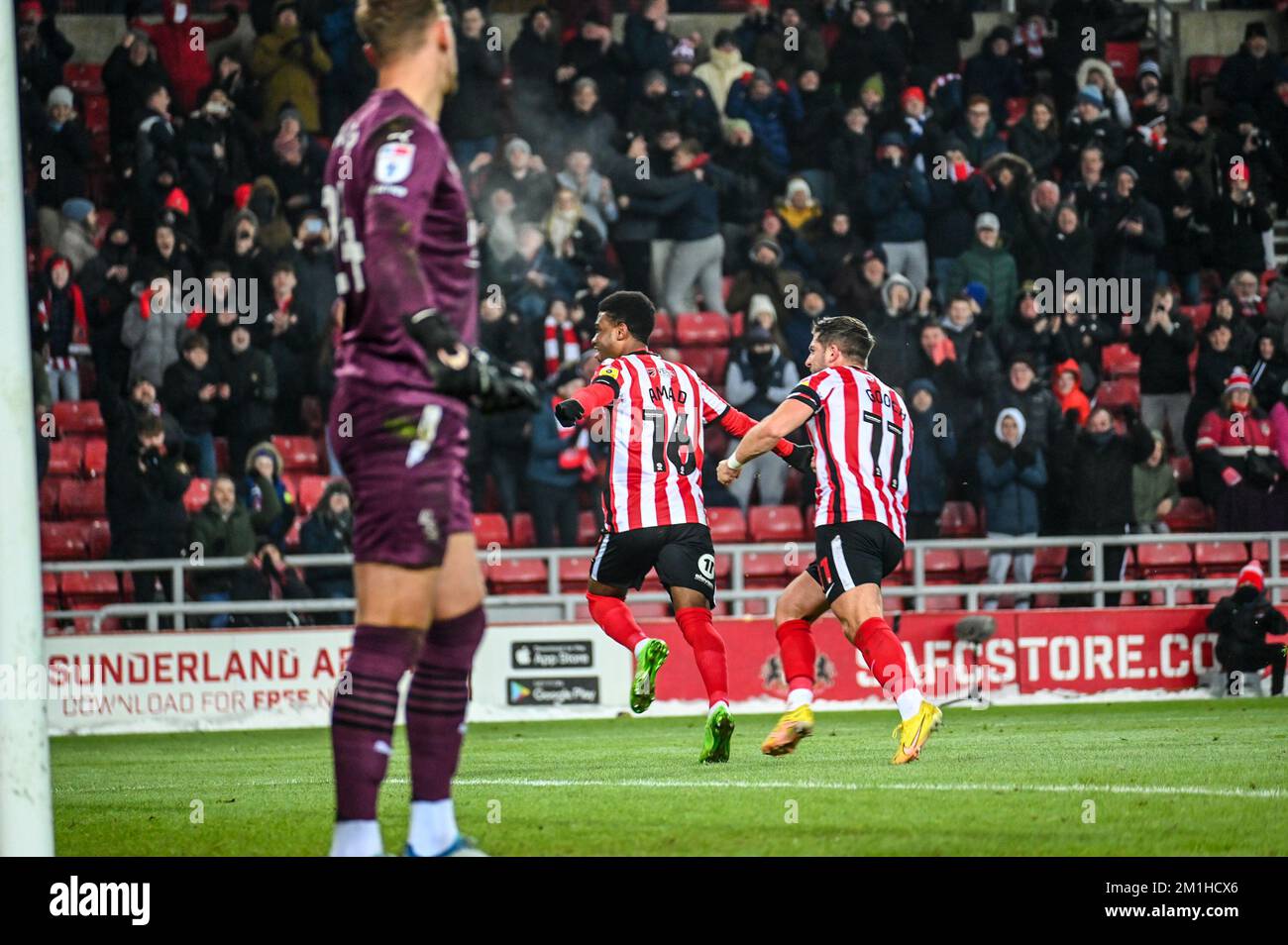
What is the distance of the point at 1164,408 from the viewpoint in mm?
15977

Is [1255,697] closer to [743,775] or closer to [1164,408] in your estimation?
[1164,408]

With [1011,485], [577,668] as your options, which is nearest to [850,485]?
[577,668]

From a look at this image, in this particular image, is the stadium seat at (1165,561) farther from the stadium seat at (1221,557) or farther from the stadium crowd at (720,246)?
the stadium crowd at (720,246)

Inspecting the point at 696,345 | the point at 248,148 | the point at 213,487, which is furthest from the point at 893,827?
the point at 248,148

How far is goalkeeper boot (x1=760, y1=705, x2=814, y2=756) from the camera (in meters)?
8.36

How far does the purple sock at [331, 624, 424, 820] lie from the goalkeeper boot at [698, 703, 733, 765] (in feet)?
12.9

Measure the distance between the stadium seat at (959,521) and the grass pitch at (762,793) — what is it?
13.6ft

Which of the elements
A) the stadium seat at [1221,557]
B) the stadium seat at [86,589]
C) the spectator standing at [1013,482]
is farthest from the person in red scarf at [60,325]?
the stadium seat at [1221,557]

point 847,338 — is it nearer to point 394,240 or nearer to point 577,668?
point 394,240

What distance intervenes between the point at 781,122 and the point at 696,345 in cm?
238

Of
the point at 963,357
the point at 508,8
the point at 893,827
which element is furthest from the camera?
the point at 508,8

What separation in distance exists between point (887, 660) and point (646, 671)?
1.37 metres

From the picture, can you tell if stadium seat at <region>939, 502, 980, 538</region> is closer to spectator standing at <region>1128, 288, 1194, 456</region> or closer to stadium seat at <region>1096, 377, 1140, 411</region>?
stadium seat at <region>1096, 377, 1140, 411</region>

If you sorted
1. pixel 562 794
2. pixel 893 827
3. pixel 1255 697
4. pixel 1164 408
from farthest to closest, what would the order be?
pixel 1164 408
pixel 1255 697
pixel 562 794
pixel 893 827
